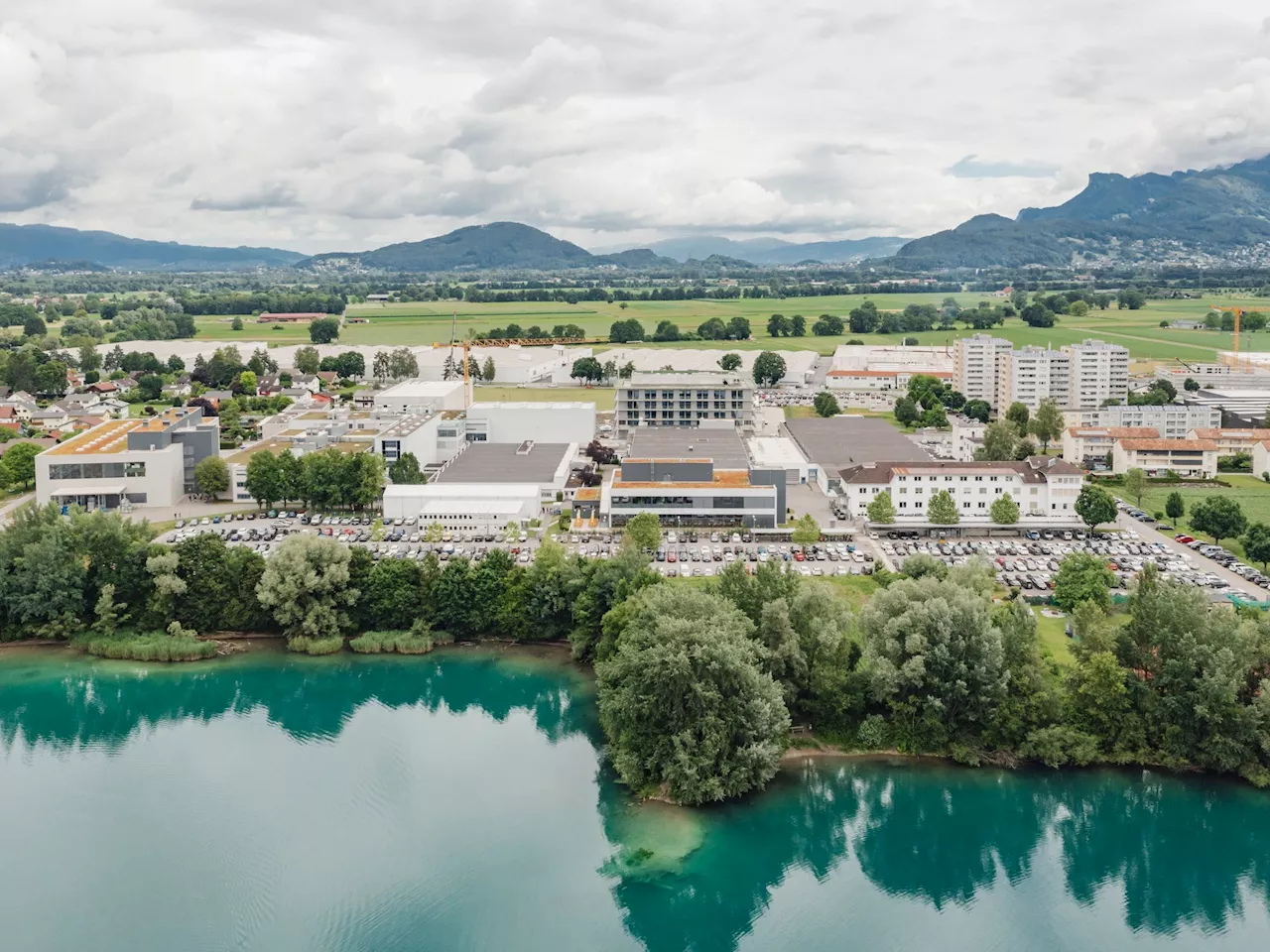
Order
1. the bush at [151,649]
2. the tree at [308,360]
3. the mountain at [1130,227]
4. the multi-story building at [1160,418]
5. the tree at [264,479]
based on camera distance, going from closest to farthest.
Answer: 1. the bush at [151,649]
2. the tree at [264,479]
3. the multi-story building at [1160,418]
4. the tree at [308,360]
5. the mountain at [1130,227]

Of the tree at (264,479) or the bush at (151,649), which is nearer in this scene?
the bush at (151,649)

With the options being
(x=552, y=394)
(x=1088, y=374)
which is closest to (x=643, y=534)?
(x=552, y=394)

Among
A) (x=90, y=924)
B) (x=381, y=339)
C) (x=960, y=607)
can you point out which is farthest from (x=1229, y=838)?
(x=381, y=339)

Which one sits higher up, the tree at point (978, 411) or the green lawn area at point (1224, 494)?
the tree at point (978, 411)

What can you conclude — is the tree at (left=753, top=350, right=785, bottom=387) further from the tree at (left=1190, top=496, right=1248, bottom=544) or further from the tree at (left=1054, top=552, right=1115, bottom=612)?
the tree at (left=1054, top=552, right=1115, bottom=612)

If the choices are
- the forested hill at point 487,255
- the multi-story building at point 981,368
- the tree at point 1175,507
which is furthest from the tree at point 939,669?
the forested hill at point 487,255

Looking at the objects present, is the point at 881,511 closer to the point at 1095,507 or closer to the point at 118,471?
the point at 1095,507

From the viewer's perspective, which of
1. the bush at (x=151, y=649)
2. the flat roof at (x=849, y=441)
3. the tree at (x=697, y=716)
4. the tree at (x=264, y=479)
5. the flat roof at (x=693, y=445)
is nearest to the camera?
the tree at (x=697, y=716)

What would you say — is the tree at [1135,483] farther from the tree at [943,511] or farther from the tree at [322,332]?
the tree at [322,332]
